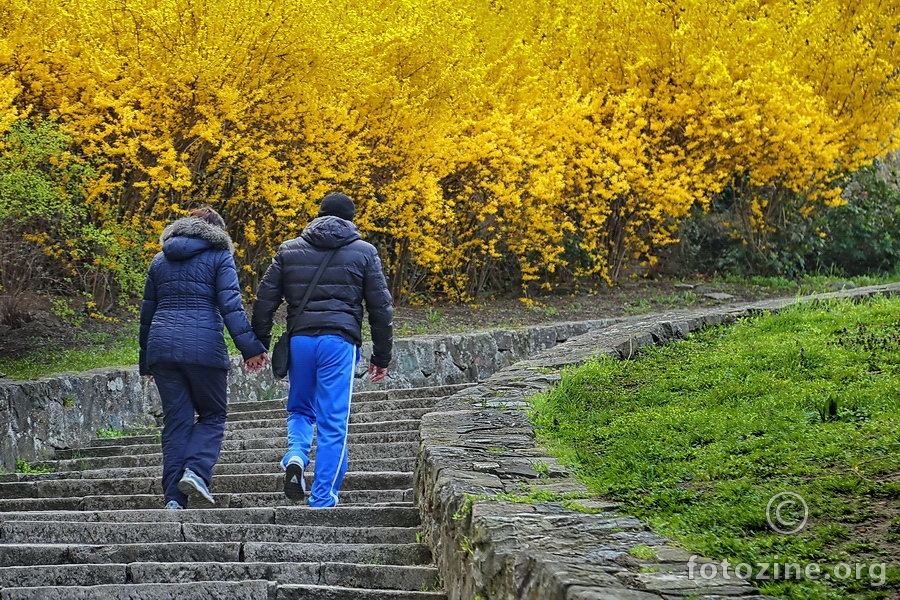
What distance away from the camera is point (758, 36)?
15.0 meters

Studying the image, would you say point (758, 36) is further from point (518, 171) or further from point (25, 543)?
point (25, 543)

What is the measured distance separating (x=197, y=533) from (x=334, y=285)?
1.51 m

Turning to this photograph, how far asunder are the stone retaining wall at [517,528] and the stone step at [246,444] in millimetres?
1500

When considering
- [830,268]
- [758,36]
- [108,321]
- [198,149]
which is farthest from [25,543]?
[830,268]

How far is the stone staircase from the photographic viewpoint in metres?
4.76

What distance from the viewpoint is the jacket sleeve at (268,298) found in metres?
6.46

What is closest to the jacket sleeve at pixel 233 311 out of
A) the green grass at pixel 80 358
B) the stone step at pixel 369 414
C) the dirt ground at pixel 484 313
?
the stone step at pixel 369 414

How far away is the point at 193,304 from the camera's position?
6.45 m

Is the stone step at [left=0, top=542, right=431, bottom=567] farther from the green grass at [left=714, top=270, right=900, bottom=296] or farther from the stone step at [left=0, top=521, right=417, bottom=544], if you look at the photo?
the green grass at [left=714, top=270, right=900, bottom=296]

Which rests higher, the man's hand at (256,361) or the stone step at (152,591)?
the man's hand at (256,361)

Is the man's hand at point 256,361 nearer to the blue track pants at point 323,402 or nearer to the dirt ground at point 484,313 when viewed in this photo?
the blue track pants at point 323,402

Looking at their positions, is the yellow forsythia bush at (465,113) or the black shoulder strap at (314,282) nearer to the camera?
the black shoulder strap at (314,282)

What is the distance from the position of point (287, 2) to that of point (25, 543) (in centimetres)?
693

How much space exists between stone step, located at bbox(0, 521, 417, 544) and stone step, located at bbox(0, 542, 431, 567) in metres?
0.25
